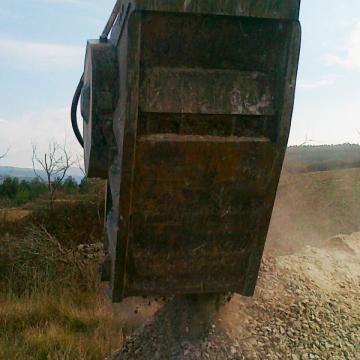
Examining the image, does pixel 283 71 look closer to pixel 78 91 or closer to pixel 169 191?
pixel 169 191

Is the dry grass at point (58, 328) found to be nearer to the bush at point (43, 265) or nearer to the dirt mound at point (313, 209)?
the bush at point (43, 265)

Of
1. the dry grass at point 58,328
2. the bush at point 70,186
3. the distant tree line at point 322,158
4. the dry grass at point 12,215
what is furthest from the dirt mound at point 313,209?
the bush at point 70,186

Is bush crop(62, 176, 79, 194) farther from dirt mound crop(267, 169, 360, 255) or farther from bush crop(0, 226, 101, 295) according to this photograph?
dirt mound crop(267, 169, 360, 255)

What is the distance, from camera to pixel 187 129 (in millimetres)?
2941

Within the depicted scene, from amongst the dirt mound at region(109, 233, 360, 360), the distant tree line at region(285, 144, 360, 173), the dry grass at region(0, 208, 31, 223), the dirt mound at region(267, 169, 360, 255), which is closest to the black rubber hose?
the dirt mound at region(109, 233, 360, 360)

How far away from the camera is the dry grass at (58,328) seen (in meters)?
5.59

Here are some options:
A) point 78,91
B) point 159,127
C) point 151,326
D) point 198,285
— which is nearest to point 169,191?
point 159,127

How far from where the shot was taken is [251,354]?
11.6 ft

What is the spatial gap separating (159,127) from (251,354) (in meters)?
1.56

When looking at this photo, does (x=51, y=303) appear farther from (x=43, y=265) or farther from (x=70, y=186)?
(x=70, y=186)

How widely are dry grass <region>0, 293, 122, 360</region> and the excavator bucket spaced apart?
2518 mm

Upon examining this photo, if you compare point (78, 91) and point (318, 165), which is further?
point (318, 165)

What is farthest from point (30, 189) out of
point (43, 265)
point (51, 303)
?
point (51, 303)

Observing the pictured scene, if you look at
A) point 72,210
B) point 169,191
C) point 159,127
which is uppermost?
point 159,127
